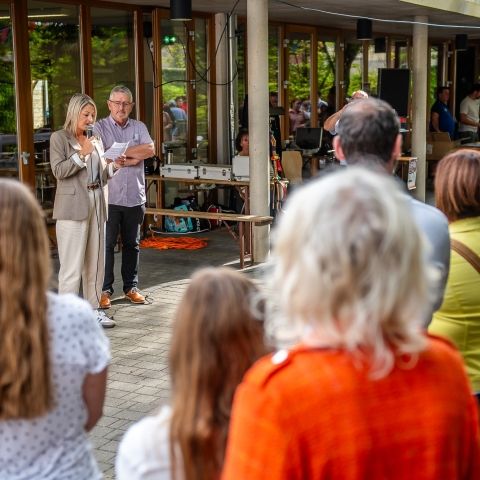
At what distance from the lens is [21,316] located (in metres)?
2.15

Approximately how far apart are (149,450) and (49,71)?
8.43 m

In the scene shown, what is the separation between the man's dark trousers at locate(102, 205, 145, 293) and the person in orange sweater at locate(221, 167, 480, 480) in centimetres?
570

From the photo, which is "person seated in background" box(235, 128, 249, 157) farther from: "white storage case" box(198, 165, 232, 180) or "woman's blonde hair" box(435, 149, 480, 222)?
"woman's blonde hair" box(435, 149, 480, 222)

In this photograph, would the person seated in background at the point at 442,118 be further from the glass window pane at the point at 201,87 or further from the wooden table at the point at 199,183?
the wooden table at the point at 199,183

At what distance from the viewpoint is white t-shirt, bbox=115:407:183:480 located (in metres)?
2.00

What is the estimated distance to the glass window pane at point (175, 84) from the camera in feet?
38.2

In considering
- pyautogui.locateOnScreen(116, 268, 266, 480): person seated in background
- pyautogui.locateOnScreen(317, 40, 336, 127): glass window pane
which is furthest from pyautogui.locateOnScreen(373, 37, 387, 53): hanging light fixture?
pyautogui.locateOnScreen(116, 268, 266, 480): person seated in background

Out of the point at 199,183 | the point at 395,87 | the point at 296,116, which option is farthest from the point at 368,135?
the point at 296,116

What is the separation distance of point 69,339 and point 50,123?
26.7 ft

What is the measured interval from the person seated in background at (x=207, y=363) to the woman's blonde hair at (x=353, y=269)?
0.95 ft

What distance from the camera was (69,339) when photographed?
222cm

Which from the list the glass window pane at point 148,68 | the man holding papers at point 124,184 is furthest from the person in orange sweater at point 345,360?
the glass window pane at point 148,68

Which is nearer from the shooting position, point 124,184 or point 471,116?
point 124,184

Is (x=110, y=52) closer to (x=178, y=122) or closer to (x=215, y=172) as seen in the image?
(x=178, y=122)
